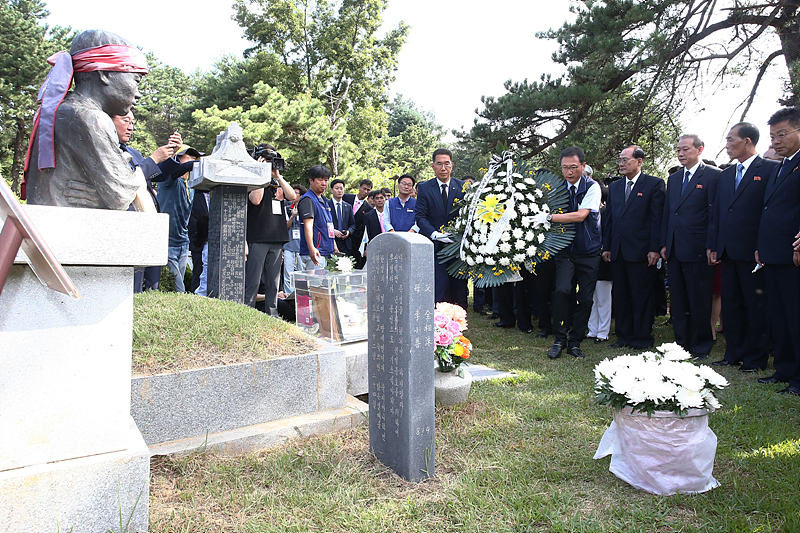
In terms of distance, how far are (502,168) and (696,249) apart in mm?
2338

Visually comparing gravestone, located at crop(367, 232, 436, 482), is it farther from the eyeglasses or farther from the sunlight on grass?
the eyeglasses

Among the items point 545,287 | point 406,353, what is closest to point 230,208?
point 406,353

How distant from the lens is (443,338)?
387cm

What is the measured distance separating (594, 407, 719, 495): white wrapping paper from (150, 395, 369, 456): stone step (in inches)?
69.3

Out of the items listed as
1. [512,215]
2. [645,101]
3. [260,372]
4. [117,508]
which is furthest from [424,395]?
[645,101]

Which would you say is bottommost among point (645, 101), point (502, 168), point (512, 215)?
point (512, 215)

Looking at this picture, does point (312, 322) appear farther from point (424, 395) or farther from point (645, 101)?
point (645, 101)

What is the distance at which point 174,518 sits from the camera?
2.37m

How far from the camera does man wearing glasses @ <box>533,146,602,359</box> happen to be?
5715 mm

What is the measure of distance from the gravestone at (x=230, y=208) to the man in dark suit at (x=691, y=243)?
15.1 feet

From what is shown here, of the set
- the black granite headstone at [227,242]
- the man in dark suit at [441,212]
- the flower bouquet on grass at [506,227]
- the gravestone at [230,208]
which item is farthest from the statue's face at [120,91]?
the man in dark suit at [441,212]

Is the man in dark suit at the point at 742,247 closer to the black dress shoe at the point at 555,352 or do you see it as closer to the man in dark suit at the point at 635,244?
the man in dark suit at the point at 635,244

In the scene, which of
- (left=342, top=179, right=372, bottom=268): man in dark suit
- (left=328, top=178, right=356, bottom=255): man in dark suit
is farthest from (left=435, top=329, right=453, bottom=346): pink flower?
(left=342, top=179, right=372, bottom=268): man in dark suit

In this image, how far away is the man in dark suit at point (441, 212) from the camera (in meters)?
6.50
